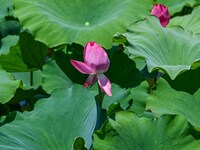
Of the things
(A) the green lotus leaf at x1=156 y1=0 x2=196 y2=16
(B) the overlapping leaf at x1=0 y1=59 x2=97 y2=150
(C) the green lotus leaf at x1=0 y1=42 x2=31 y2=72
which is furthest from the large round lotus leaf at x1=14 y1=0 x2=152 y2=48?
(A) the green lotus leaf at x1=156 y1=0 x2=196 y2=16

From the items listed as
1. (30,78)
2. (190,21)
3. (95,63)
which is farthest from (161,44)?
(30,78)

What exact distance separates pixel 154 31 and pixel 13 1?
1.72ft

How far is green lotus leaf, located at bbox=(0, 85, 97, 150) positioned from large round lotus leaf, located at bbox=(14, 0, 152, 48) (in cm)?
25

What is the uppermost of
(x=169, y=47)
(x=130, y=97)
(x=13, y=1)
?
(x=13, y=1)

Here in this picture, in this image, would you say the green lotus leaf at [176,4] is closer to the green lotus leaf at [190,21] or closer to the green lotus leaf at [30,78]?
the green lotus leaf at [190,21]

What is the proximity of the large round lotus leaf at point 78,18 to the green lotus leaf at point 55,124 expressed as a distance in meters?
0.25

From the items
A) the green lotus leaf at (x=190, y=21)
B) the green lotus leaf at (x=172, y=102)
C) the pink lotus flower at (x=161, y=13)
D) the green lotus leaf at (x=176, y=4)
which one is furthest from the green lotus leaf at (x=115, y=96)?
the green lotus leaf at (x=176, y=4)

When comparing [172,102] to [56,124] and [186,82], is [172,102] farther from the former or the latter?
[56,124]

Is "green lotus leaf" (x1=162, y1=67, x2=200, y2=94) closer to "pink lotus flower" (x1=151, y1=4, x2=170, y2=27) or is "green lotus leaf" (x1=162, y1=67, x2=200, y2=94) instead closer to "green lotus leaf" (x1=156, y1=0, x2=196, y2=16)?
"pink lotus flower" (x1=151, y1=4, x2=170, y2=27)

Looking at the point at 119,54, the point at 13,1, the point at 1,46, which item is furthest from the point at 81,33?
the point at 1,46

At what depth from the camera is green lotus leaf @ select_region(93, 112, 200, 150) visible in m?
1.44

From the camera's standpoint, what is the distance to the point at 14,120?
63.8 inches

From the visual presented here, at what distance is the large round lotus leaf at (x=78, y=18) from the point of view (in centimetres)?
187

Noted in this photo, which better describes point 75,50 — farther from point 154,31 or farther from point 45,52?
point 154,31
